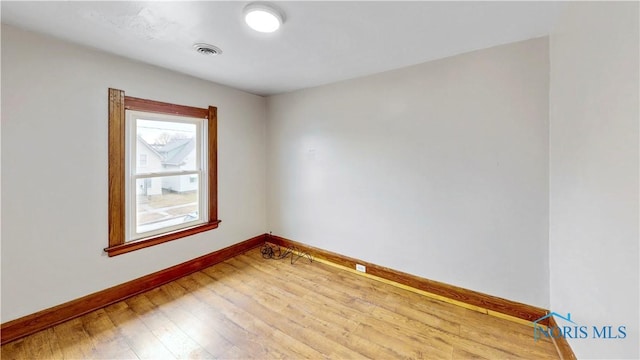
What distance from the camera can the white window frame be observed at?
2.39m

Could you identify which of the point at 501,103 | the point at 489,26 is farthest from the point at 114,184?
the point at 501,103

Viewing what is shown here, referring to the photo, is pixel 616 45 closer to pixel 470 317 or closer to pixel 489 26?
pixel 489 26

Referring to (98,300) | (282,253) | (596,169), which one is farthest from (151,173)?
(596,169)

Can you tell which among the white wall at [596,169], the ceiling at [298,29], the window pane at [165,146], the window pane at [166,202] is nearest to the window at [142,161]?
the window pane at [165,146]

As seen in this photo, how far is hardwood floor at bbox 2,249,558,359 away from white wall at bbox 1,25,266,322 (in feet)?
1.13

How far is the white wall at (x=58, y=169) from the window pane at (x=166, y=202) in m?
0.29

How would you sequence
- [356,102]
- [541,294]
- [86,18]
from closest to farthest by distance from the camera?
[86,18], [541,294], [356,102]

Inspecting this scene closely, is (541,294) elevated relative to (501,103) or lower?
lower

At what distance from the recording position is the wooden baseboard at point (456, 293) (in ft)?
6.51

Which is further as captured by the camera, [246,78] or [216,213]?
[216,213]

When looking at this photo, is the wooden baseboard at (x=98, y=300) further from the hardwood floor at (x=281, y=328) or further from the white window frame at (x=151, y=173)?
the white window frame at (x=151, y=173)

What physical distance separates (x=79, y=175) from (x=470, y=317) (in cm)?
355

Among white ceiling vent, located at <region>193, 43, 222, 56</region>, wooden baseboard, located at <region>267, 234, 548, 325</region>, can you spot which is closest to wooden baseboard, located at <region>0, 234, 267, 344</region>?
wooden baseboard, located at <region>267, 234, 548, 325</region>

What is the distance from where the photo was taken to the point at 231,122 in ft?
10.8
